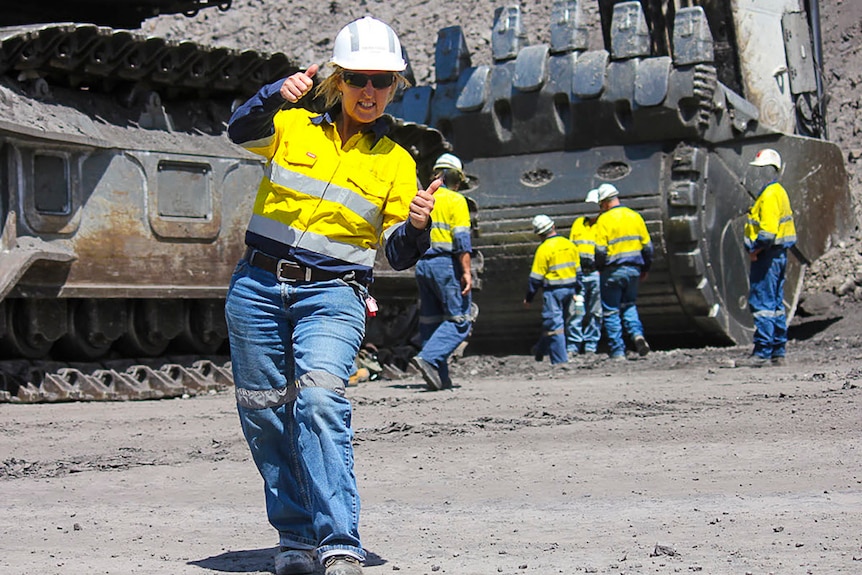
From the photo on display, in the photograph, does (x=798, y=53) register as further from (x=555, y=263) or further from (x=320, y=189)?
(x=320, y=189)

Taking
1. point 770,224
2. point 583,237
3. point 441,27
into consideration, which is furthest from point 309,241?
point 441,27

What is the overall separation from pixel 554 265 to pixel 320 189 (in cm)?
1138

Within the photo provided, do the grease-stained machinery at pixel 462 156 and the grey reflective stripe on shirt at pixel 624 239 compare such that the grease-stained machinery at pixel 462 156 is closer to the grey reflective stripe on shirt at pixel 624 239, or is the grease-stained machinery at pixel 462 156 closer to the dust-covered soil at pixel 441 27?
the grey reflective stripe on shirt at pixel 624 239

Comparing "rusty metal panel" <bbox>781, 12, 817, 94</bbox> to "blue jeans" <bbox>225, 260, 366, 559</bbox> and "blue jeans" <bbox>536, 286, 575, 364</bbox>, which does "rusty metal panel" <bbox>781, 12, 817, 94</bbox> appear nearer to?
"blue jeans" <bbox>536, 286, 575, 364</bbox>

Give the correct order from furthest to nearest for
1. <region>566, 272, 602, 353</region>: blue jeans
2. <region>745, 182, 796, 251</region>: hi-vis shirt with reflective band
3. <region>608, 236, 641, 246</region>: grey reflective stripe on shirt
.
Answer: <region>566, 272, 602, 353</region>: blue jeans
<region>608, 236, 641, 246</region>: grey reflective stripe on shirt
<region>745, 182, 796, 251</region>: hi-vis shirt with reflective band

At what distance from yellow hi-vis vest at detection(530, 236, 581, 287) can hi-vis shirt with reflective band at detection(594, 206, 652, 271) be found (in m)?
0.35

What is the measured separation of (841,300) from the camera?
2047 centimetres

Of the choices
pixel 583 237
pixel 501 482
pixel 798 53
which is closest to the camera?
pixel 501 482

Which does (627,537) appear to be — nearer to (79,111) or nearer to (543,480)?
(543,480)

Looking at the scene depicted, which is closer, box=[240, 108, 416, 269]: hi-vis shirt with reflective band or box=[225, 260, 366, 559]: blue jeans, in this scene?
box=[225, 260, 366, 559]: blue jeans

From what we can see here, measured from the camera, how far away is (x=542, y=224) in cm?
1669

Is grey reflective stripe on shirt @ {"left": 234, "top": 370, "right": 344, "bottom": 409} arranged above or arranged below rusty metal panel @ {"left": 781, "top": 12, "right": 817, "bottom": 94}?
below

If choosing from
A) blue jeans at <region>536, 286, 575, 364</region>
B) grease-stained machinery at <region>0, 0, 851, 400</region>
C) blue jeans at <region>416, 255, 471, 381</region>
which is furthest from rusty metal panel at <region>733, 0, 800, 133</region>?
blue jeans at <region>416, 255, 471, 381</region>

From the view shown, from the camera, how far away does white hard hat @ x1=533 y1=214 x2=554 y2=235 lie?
651 inches
